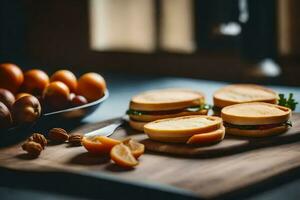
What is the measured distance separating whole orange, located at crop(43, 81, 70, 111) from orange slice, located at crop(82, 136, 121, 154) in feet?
1.04

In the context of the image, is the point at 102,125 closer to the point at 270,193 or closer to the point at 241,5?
the point at 270,193

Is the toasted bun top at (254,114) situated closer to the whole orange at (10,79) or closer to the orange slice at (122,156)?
the orange slice at (122,156)

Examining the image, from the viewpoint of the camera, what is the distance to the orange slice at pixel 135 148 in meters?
1.30

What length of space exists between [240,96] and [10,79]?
0.61m

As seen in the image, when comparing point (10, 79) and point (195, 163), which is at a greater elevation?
point (10, 79)

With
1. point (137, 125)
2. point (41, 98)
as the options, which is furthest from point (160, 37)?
point (137, 125)

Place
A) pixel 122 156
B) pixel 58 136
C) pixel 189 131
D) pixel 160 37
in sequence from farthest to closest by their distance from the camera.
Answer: pixel 160 37
pixel 58 136
pixel 189 131
pixel 122 156

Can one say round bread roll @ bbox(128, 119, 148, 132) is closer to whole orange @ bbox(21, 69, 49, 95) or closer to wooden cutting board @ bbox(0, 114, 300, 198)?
wooden cutting board @ bbox(0, 114, 300, 198)

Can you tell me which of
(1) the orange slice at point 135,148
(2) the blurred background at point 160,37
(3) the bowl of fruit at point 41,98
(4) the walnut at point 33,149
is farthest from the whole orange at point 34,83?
(2) the blurred background at point 160,37

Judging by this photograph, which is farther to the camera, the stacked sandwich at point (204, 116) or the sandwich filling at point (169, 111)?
the sandwich filling at point (169, 111)

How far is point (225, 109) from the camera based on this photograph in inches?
59.4

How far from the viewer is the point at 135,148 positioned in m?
1.33

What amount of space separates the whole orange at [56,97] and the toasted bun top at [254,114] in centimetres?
42

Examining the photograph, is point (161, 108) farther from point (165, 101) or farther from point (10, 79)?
point (10, 79)
